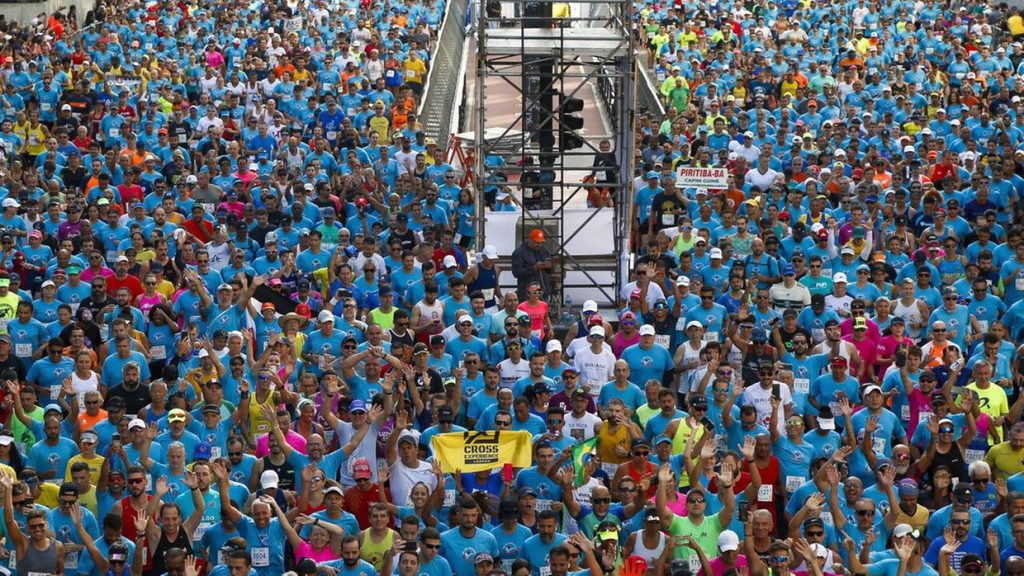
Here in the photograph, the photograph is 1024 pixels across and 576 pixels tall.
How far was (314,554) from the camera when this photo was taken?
13719 millimetres

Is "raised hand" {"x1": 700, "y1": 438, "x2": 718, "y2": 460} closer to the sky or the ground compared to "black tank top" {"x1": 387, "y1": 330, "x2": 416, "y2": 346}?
closer to the sky

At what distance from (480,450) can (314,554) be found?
1.90 metres

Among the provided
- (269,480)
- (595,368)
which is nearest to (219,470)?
(269,480)

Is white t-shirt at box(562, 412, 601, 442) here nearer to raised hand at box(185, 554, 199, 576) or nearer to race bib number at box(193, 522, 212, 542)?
race bib number at box(193, 522, 212, 542)

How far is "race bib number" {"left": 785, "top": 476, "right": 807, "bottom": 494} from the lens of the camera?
15141 millimetres

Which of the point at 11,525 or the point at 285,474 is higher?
the point at 11,525

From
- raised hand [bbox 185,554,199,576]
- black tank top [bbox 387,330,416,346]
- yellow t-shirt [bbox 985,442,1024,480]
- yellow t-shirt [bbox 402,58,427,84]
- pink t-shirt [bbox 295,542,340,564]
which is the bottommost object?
yellow t-shirt [bbox 402,58,427,84]

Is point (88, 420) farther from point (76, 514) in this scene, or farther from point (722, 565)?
point (722, 565)

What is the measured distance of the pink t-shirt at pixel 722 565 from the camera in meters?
13.3

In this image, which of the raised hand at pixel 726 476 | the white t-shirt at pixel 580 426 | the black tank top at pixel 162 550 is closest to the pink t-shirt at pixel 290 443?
the black tank top at pixel 162 550

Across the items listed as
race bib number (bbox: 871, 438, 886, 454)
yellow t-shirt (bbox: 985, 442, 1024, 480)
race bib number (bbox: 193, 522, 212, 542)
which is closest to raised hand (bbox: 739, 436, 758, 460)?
race bib number (bbox: 871, 438, 886, 454)

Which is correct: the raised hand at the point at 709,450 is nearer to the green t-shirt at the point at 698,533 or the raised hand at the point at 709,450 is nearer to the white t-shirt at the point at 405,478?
the green t-shirt at the point at 698,533

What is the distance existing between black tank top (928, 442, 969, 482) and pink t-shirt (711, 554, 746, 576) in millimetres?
2757

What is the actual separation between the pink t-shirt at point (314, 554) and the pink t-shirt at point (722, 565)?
2508 millimetres
